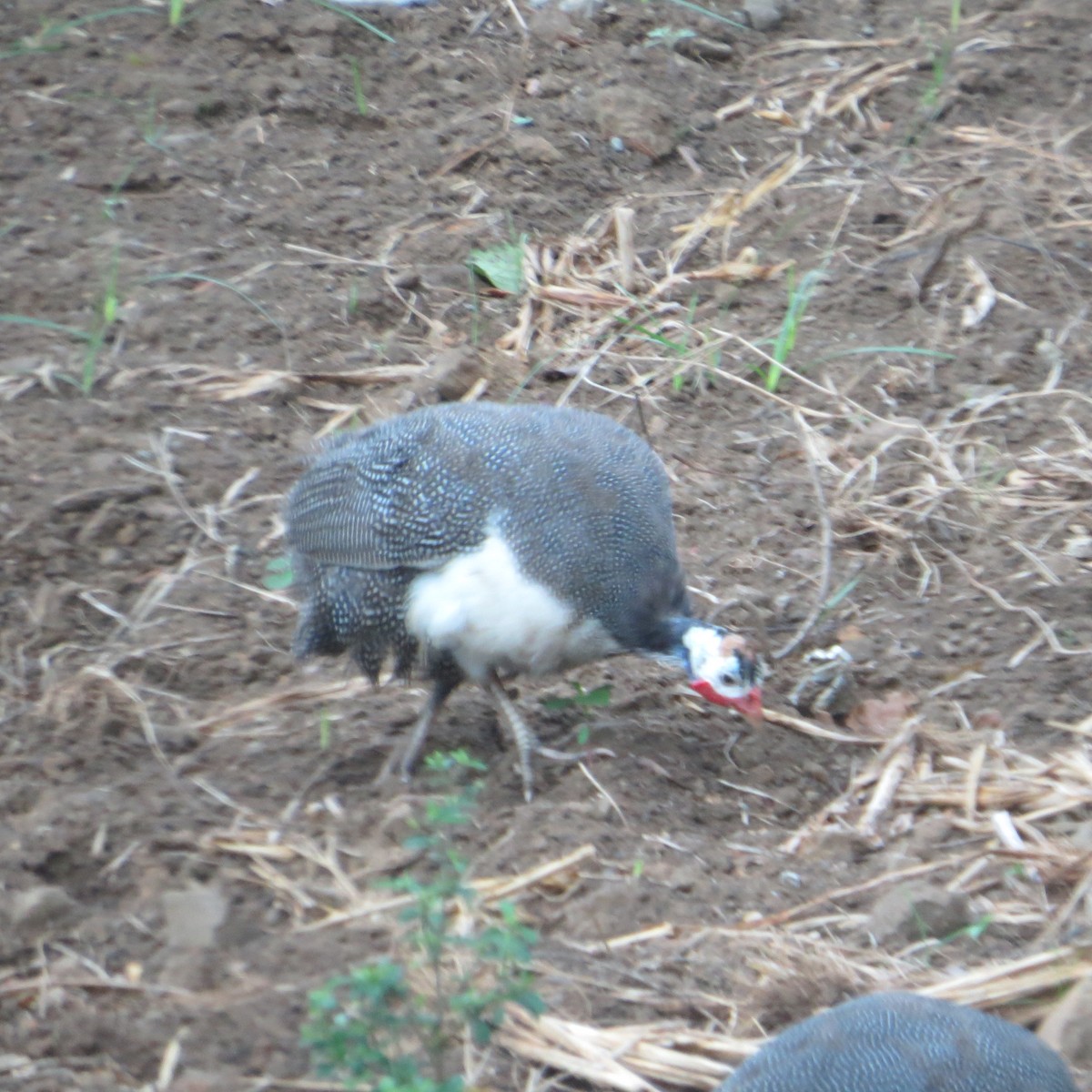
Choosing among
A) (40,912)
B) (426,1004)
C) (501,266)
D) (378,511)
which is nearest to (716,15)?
(501,266)

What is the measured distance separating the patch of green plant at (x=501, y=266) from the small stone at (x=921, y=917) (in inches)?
114

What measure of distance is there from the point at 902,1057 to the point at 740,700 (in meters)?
1.40

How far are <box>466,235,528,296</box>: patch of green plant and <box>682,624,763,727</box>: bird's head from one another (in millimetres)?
2062

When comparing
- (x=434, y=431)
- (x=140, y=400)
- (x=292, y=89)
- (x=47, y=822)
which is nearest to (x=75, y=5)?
(x=292, y=89)

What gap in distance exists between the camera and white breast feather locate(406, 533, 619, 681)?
345 centimetres

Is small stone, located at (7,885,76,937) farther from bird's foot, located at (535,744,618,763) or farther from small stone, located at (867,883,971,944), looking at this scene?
small stone, located at (867,883,971,944)

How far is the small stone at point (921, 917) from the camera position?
2.94 meters

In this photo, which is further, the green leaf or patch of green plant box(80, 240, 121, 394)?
patch of green plant box(80, 240, 121, 394)

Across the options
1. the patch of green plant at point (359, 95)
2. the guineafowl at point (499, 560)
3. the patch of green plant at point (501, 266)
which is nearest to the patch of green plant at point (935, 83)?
the patch of green plant at point (501, 266)

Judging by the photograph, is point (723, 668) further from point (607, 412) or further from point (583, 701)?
point (607, 412)

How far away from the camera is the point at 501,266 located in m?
5.36

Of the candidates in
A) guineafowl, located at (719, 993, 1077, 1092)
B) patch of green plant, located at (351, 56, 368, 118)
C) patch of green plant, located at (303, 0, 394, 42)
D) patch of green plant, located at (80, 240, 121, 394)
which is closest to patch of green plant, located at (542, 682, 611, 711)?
guineafowl, located at (719, 993, 1077, 1092)

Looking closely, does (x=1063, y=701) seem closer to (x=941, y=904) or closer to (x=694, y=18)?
(x=941, y=904)

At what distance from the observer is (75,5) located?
20.4 feet
